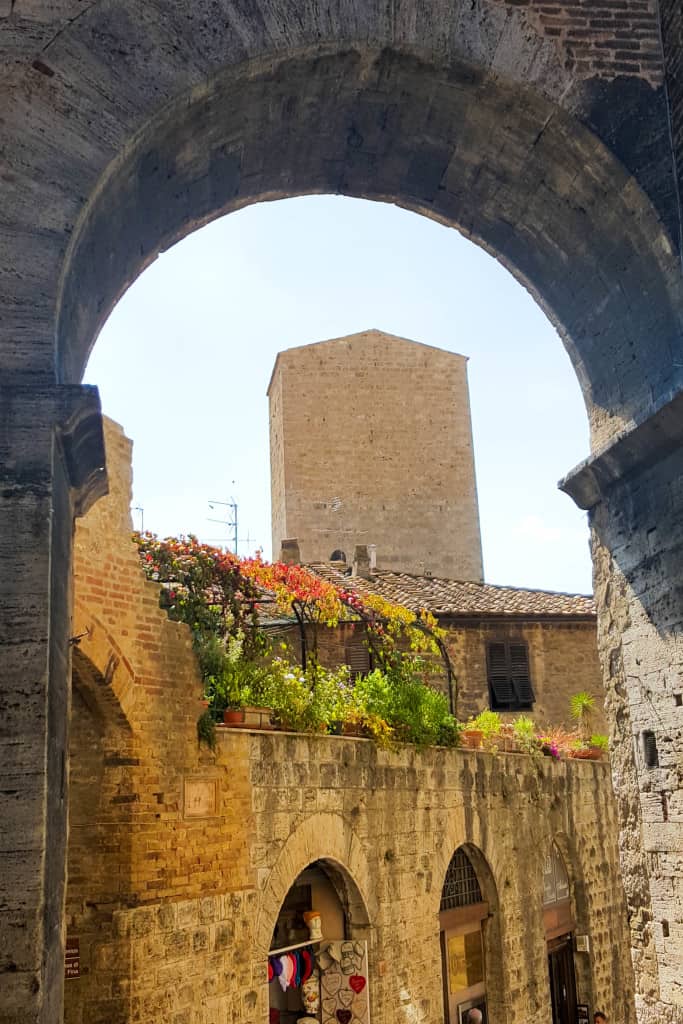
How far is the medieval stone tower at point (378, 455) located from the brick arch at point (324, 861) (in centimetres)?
1768

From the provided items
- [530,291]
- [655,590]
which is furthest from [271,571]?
[655,590]

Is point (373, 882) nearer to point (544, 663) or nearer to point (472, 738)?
point (472, 738)

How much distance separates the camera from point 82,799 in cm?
841

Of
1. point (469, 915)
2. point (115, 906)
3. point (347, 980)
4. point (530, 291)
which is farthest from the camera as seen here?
point (469, 915)

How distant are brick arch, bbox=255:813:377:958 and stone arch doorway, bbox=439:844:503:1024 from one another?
2165 mm

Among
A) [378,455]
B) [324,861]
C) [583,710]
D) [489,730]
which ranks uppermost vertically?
[378,455]

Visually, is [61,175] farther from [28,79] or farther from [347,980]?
[347,980]

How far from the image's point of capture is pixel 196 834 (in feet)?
29.5

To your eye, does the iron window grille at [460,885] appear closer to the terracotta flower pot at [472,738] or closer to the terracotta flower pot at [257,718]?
the terracotta flower pot at [472,738]

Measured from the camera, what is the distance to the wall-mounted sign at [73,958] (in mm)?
8047

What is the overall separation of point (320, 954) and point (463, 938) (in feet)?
11.3

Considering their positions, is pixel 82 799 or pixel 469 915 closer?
pixel 82 799

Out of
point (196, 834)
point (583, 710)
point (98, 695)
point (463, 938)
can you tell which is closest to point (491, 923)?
point (463, 938)

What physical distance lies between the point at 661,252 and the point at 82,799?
595 cm
